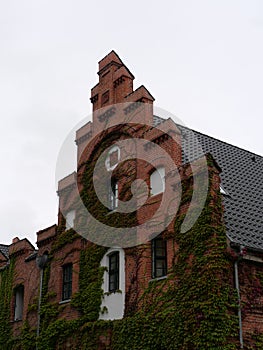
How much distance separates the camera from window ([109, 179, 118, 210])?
75.5 ft

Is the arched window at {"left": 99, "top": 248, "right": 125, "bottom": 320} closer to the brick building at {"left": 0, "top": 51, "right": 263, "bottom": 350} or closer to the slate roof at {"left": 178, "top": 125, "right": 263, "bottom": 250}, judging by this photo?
the brick building at {"left": 0, "top": 51, "right": 263, "bottom": 350}

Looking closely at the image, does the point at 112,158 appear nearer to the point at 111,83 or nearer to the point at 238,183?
the point at 111,83

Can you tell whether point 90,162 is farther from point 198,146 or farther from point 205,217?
point 205,217

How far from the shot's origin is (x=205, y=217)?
17.9 meters

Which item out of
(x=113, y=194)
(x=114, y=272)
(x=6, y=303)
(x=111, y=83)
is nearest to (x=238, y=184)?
(x=113, y=194)

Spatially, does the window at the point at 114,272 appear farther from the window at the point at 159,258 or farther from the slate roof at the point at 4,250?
the slate roof at the point at 4,250

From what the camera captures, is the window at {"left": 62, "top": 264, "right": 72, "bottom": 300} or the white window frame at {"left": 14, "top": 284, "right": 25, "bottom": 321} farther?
the white window frame at {"left": 14, "top": 284, "right": 25, "bottom": 321}

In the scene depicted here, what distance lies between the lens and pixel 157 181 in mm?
20812

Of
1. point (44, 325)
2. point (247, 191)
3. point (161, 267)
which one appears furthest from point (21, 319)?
point (247, 191)

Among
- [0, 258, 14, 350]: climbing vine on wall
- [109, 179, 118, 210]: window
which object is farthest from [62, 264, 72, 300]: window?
[0, 258, 14, 350]: climbing vine on wall

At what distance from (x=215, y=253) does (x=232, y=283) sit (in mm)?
1110

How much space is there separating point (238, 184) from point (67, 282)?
8.77 m

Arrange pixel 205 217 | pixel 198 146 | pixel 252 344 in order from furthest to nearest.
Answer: pixel 198 146 → pixel 205 217 → pixel 252 344

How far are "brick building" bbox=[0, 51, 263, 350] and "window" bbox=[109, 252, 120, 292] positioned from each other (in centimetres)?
7
